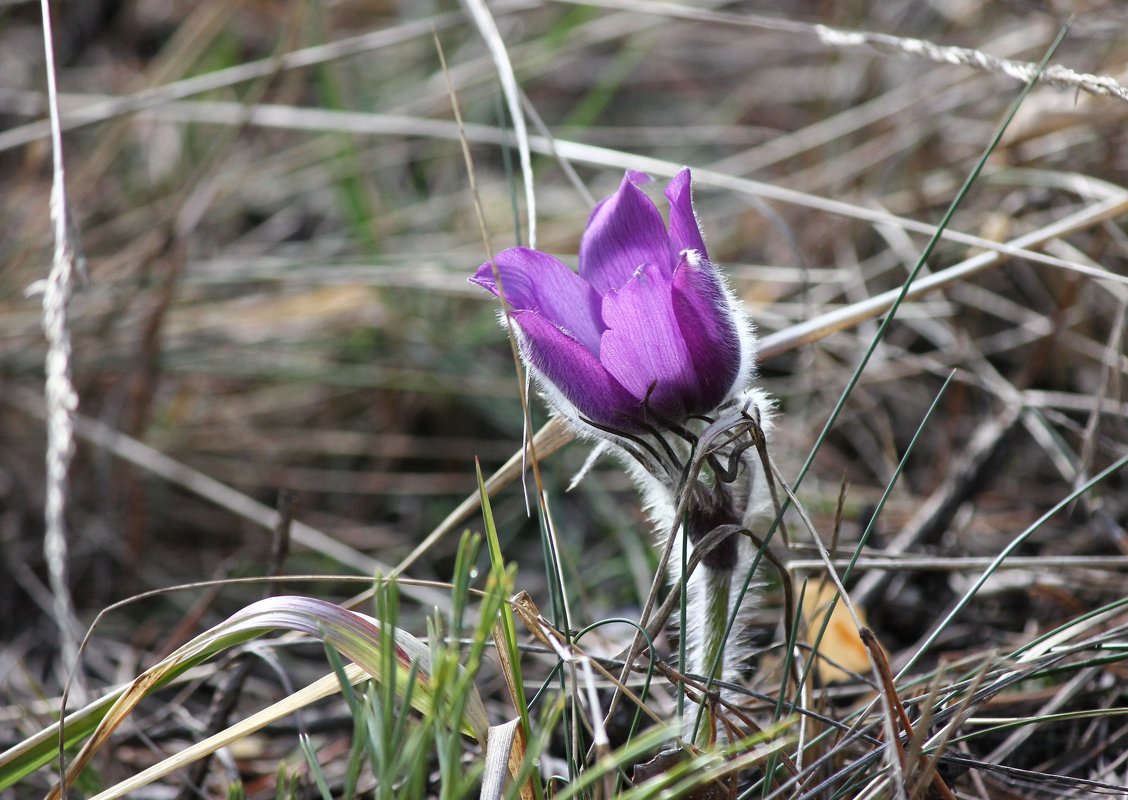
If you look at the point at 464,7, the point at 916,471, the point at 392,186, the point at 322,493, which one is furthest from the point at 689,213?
the point at 392,186

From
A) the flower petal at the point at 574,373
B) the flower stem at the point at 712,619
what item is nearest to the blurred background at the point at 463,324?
the flower stem at the point at 712,619

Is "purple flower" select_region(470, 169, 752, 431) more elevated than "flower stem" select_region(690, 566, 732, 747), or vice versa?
"purple flower" select_region(470, 169, 752, 431)

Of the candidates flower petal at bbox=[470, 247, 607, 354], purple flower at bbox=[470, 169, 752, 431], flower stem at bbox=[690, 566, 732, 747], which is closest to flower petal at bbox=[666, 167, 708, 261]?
purple flower at bbox=[470, 169, 752, 431]

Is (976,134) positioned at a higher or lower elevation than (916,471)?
higher

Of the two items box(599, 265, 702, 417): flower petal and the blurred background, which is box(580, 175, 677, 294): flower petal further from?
the blurred background

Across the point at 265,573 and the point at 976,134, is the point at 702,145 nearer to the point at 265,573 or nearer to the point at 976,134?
the point at 976,134

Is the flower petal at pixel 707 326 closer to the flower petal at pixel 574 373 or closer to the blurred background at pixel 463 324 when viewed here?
the flower petal at pixel 574 373
